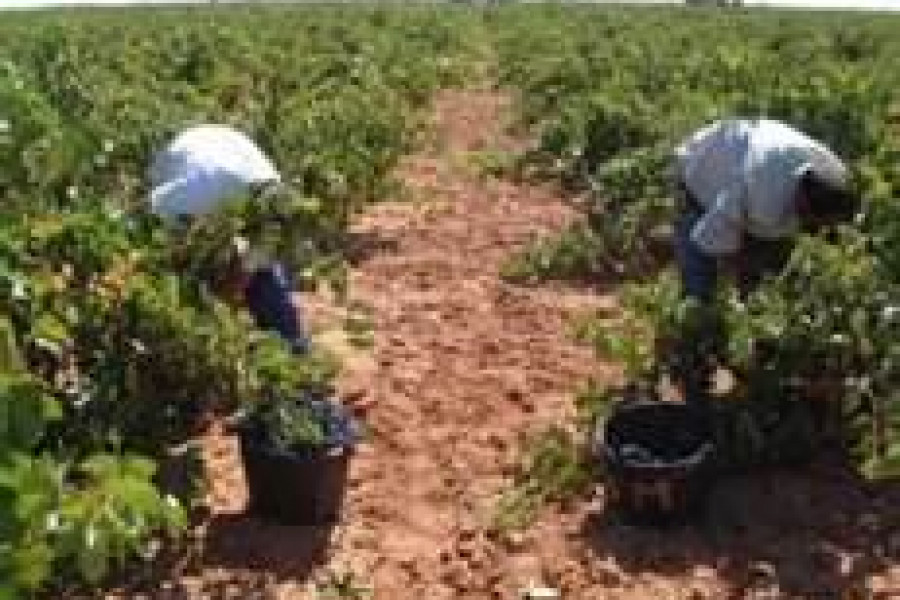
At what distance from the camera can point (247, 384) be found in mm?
6004

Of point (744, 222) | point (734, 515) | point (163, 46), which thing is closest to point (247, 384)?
point (734, 515)

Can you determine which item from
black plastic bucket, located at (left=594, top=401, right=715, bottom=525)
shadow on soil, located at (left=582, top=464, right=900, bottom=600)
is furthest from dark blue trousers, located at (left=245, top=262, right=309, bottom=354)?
shadow on soil, located at (left=582, top=464, right=900, bottom=600)

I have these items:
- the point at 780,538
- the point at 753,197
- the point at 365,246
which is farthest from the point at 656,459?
the point at 365,246

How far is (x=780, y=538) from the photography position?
620 cm

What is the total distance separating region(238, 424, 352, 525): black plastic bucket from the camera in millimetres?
6102

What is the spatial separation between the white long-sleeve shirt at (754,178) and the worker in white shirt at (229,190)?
171cm

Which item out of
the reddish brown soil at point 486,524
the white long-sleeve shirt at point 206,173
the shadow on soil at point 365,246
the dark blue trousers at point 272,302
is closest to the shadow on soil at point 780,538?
the reddish brown soil at point 486,524

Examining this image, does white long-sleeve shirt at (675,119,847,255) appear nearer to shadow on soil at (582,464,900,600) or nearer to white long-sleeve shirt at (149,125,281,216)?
shadow on soil at (582,464,900,600)

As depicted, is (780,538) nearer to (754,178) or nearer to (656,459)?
(656,459)

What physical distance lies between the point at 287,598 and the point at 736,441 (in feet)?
6.05

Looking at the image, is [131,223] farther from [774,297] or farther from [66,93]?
[66,93]

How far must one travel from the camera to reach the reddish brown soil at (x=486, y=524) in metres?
5.90

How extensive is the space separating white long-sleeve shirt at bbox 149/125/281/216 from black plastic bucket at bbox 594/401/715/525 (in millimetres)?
1604

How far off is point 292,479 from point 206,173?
1360mm
